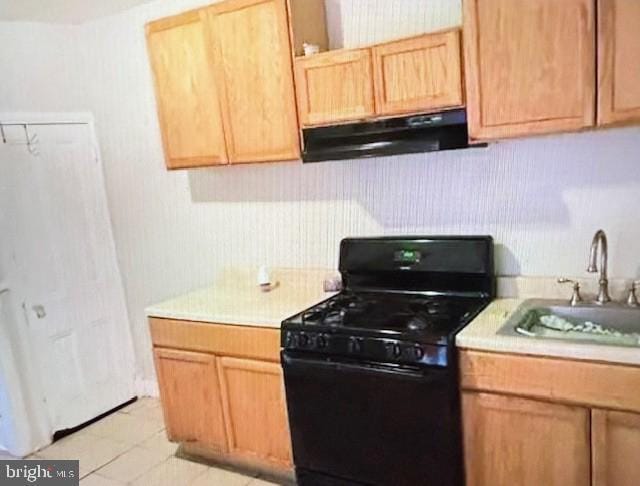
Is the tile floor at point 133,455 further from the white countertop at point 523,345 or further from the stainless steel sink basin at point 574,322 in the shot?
the stainless steel sink basin at point 574,322

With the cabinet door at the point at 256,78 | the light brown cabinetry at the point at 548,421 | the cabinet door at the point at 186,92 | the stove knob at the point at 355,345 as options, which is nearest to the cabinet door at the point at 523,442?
the light brown cabinetry at the point at 548,421

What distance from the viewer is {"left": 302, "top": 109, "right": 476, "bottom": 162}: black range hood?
87.0 inches

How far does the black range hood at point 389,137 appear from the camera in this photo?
2.21 m

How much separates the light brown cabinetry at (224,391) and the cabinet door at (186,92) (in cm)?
90

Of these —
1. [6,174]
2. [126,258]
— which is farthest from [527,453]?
[6,174]

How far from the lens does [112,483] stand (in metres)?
2.93

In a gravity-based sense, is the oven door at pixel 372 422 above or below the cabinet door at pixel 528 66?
below

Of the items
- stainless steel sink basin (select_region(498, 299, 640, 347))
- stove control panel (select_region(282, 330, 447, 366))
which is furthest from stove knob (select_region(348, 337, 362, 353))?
stainless steel sink basin (select_region(498, 299, 640, 347))

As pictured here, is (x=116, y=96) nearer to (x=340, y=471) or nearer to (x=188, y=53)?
(x=188, y=53)

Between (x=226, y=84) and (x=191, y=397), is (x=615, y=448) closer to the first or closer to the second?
(x=191, y=397)

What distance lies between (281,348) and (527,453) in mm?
1082

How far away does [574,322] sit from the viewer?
2.28 meters

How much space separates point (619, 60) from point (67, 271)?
3.24 m

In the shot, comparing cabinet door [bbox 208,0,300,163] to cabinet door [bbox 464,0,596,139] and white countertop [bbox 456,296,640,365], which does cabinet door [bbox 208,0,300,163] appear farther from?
white countertop [bbox 456,296,640,365]
